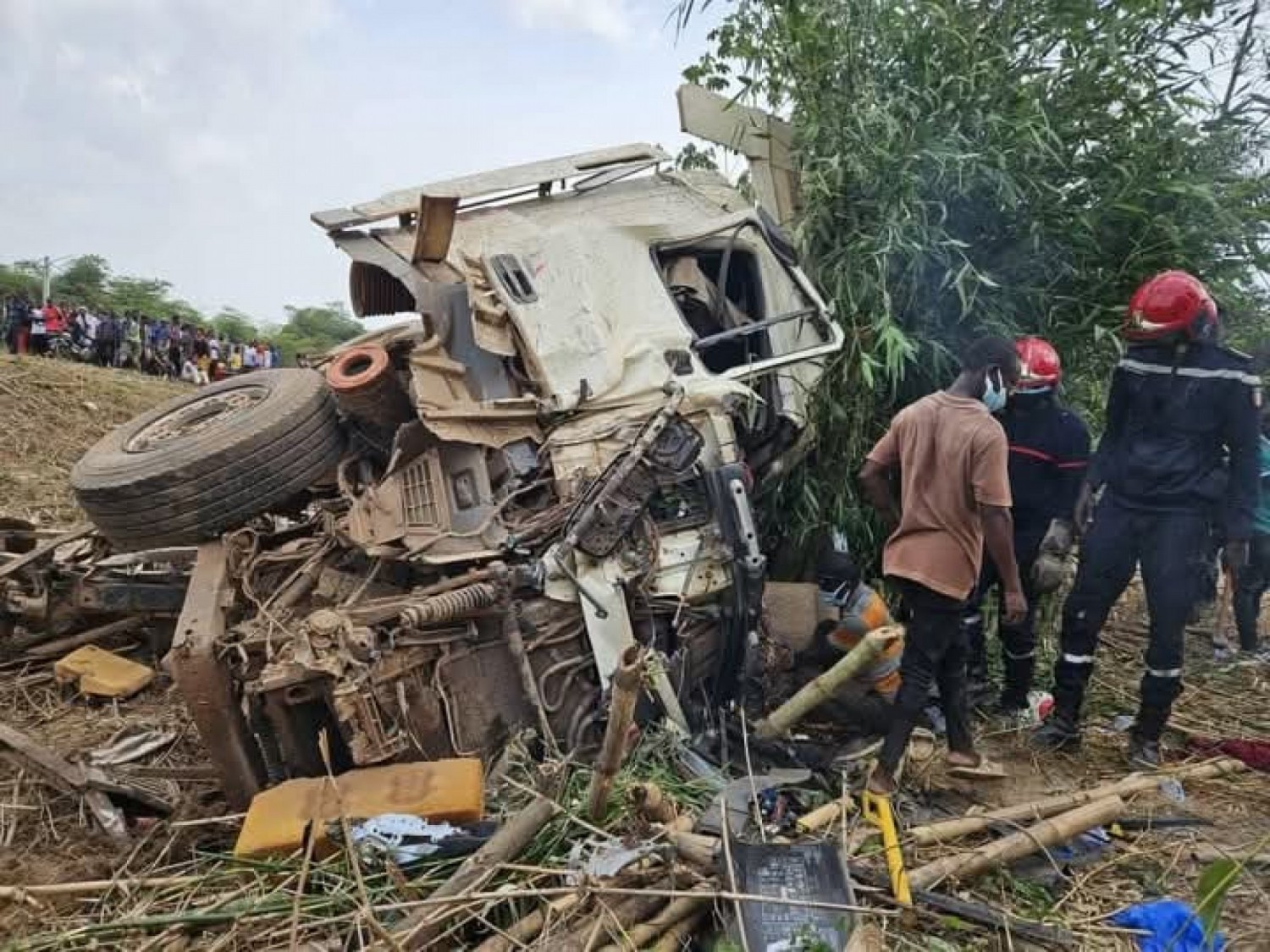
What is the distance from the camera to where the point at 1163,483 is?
3.71m

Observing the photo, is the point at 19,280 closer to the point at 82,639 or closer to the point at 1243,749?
the point at 82,639

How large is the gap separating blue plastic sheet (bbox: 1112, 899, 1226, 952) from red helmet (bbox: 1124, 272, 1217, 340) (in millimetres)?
2115

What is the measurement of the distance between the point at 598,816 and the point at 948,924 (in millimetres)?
993

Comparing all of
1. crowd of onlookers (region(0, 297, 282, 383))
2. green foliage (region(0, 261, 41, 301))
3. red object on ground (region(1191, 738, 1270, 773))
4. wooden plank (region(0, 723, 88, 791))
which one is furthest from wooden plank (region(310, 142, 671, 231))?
green foliage (region(0, 261, 41, 301))

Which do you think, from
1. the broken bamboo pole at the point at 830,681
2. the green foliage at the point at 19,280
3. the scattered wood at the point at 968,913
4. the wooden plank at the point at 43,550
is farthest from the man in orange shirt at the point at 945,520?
the green foliage at the point at 19,280

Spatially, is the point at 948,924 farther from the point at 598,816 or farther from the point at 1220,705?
the point at 1220,705

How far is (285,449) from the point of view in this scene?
12.0ft

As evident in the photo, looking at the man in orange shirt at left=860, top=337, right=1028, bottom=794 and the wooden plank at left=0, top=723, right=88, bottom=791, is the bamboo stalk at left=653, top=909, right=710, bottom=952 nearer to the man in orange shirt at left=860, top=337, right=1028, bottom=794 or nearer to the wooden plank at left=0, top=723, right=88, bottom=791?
the man in orange shirt at left=860, top=337, right=1028, bottom=794

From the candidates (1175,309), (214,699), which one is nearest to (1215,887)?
(1175,309)

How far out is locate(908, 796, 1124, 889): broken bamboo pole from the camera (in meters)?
2.68

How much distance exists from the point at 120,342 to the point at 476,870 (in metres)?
17.0

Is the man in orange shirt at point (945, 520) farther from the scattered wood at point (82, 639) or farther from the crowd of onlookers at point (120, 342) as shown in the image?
the crowd of onlookers at point (120, 342)

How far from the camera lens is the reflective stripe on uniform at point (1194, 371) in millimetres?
3551

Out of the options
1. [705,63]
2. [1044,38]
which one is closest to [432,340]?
[705,63]
